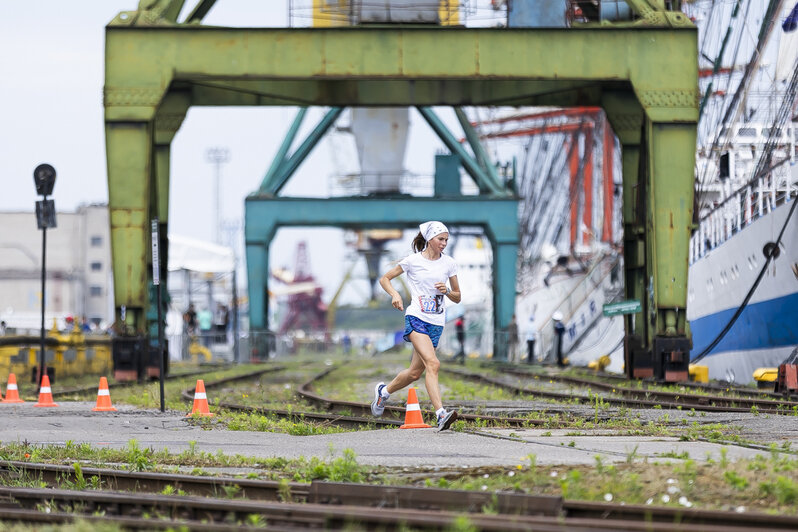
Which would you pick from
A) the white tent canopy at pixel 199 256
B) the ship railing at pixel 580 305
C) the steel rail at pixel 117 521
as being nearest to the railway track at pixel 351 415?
the steel rail at pixel 117 521

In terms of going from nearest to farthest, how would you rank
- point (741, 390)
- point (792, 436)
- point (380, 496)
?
point (380, 496) → point (792, 436) → point (741, 390)

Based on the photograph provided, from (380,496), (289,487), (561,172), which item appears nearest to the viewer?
(380,496)

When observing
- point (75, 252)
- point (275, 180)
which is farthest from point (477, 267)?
point (275, 180)

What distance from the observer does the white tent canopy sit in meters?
49.7

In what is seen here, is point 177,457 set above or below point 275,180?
below

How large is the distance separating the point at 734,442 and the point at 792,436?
102 cm

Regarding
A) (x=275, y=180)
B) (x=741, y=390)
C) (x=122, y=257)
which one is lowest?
(x=741, y=390)

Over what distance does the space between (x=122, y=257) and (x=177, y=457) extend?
13.8 m

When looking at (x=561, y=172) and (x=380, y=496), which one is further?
(x=561, y=172)

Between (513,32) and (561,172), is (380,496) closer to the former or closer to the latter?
(513,32)

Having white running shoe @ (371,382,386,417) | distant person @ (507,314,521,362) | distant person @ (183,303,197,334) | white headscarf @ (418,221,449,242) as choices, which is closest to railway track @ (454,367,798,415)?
white running shoe @ (371,382,386,417)

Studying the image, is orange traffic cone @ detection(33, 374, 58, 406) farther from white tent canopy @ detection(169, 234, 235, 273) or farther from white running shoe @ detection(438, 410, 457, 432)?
white tent canopy @ detection(169, 234, 235, 273)

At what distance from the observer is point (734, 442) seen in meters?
8.19

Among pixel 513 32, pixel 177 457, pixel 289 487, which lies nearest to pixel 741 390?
pixel 513 32
